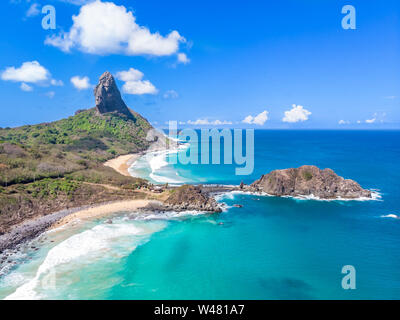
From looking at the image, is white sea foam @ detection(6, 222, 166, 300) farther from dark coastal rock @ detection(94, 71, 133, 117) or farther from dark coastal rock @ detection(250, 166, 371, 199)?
dark coastal rock @ detection(94, 71, 133, 117)

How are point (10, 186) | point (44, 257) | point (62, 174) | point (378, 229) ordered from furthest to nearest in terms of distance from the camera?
point (62, 174) → point (10, 186) → point (378, 229) → point (44, 257)

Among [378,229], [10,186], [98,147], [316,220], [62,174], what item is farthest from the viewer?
[98,147]

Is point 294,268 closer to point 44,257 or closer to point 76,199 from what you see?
point 44,257

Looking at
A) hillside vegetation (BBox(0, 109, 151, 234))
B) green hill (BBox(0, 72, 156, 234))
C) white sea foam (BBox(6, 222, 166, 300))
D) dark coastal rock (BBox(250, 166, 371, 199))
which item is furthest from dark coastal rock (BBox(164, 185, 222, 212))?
dark coastal rock (BBox(250, 166, 371, 199))

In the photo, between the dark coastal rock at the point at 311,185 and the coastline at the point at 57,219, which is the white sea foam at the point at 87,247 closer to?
the coastline at the point at 57,219

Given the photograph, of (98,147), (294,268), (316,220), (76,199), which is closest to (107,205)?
(76,199)

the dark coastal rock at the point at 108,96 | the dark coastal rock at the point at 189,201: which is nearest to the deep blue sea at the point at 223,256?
the dark coastal rock at the point at 189,201
